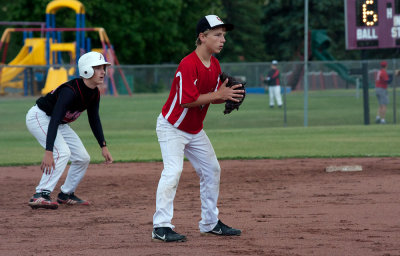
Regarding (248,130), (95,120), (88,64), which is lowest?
(248,130)

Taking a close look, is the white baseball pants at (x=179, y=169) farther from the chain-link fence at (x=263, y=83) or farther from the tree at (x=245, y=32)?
the tree at (x=245, y=32)

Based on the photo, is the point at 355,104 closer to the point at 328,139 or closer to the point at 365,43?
the point at 365,43

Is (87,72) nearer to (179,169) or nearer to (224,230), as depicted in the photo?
(179,169)

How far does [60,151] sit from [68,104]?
710 millimetres

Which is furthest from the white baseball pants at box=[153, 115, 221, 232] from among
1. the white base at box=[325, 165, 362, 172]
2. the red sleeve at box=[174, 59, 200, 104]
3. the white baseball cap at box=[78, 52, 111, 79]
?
the white base at box=[325, 165, 362, 172]

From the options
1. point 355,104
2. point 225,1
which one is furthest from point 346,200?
point 225,1

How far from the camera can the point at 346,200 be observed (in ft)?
29.1

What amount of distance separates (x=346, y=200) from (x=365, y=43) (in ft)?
41.9

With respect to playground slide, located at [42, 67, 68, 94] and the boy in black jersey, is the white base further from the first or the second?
playground slide, located at [42, 67, 68, 94]

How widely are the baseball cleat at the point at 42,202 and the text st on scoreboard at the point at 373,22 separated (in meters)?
13.8

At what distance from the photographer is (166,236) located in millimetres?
6406

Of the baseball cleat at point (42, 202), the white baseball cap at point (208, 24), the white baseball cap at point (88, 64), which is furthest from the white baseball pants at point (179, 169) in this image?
the baseball cleat at point (42, 202)

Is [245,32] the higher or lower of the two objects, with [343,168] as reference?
higher

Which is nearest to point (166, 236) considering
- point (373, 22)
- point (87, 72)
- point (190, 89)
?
point (190, 89)
